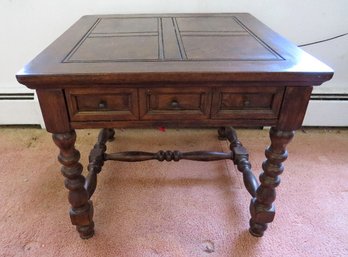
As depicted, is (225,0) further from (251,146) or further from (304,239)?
(304,239)

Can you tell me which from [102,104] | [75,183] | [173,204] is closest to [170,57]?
[102,104]

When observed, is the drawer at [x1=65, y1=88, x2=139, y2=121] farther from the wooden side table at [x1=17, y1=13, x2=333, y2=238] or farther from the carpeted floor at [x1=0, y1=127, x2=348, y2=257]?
the carpeted floor at [x1=0, y1=127, x2=348, y2=257]

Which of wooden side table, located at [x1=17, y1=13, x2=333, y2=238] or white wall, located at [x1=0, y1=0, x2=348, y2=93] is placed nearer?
wooden side table, located at [x1=17, y1=13, x2=333, y2=238]

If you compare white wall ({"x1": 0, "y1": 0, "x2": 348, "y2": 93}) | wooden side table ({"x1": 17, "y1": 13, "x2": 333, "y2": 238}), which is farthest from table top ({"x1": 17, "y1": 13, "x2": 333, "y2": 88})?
white wall ({"x1": 0, "y1": 0, "x2": 348, "y2": 93})

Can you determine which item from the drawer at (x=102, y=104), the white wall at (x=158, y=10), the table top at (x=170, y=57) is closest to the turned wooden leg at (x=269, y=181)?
the table top at (x=170, y=57)

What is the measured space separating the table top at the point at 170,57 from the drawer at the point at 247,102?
0.04 meters

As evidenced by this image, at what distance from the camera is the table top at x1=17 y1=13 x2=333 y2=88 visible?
59cm

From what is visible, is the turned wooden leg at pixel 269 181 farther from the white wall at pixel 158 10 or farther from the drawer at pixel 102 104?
the white wall at pixel 158 10

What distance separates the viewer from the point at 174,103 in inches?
26.0

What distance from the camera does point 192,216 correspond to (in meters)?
0.99

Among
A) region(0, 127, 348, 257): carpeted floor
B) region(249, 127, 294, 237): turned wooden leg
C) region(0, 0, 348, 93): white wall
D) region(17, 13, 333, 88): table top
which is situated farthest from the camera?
region(0, 0, 348, 93): white wall

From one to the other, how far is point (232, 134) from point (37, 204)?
85 centimetres

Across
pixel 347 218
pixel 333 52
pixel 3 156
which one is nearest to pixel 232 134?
pixel 347 218

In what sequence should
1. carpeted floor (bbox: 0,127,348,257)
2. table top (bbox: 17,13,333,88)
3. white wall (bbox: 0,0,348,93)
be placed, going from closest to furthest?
table top (bbox: 17,13,333,88)
carpeted floor (bbox: 0,127,348,257)
white wall (bbox: 0,0,348,93)
